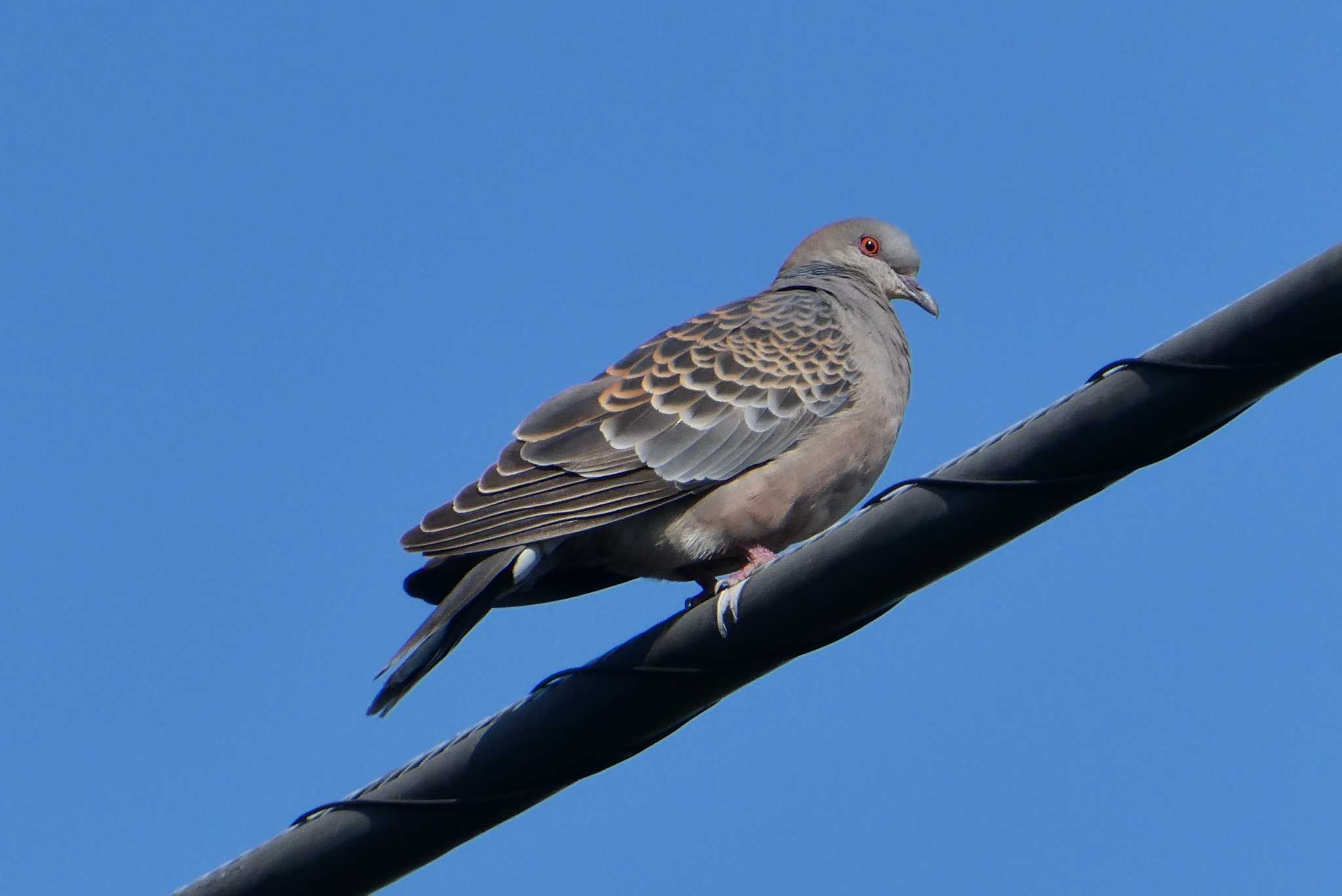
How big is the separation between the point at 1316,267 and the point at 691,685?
52.9 inches

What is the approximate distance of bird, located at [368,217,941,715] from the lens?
15.9ft

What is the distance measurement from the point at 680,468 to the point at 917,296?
7.19ft

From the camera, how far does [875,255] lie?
7.22 meters

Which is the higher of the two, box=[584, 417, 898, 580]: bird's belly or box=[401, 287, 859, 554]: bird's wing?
box=[401, 287, 859, 554]: bird's wing

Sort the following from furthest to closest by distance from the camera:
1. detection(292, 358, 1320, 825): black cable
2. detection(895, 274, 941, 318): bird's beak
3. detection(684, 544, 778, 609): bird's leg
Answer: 1. detection(895, 274, 941, 318): bird's beak
2. detection(684, 544, 778, 609): bird's leg
3. detection(292, 358, 1320, 825): black cable

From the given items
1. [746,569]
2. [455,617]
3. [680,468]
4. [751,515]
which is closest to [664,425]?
[680,468]

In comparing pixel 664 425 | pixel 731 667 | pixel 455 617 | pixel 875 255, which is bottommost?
pixel 731 667

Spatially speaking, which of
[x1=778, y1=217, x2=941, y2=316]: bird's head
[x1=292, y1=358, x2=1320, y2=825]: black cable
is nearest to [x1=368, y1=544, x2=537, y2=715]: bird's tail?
[x1=292, y1=358, x2=1320, y2=825]: black cable

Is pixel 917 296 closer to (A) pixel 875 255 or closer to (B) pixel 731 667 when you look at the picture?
(A) pixel 875 255

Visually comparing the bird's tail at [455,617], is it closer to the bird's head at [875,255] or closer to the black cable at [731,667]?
the black cable at [731,667]

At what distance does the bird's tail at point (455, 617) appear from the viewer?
4.54 metres

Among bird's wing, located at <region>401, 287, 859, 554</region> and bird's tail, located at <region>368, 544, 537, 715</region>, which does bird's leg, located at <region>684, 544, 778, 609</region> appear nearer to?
bird's wing, located at <region>401, 287, 859, 554</region>

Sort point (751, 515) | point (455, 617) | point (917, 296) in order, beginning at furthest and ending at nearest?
point (917, 296) < point (751, 515) < point (455, 617)

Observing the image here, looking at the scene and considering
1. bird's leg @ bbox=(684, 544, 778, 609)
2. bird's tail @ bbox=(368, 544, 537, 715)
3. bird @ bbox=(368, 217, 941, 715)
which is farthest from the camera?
bird's leg @ bbox=(684, 544, 778, 609)
